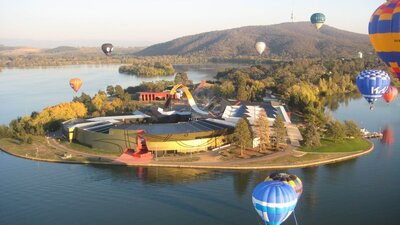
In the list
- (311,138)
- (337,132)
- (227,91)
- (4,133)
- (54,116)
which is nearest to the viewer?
(311,138)

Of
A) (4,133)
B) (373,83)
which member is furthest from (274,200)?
(4,133)

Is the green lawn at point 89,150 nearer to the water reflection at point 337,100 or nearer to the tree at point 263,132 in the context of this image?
the tree at point 263,132

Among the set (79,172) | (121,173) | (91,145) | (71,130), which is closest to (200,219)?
(121,173)

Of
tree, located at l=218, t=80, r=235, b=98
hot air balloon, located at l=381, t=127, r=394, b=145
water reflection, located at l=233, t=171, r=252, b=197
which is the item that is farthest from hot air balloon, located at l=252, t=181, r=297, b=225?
tree, located at l=218, t=80, r=235, b=98

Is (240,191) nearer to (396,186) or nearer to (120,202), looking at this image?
(120,202)

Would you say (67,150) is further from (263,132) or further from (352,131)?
(352,131)

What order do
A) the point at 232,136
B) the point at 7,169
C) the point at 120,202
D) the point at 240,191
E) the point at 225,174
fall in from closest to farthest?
the point at 120,202 → the point at 240,191 → the point at 225,174 → the point at 7,169 → the point at 232,136
